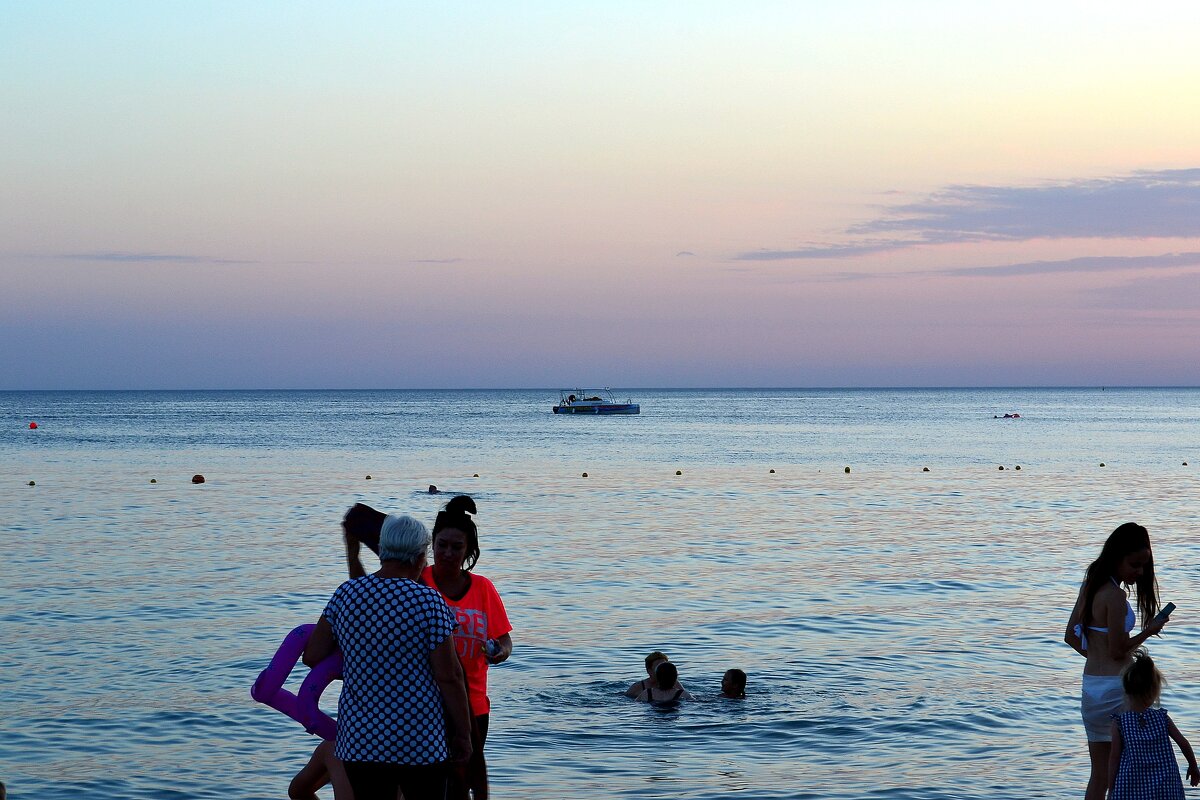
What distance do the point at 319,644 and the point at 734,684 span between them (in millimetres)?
8046

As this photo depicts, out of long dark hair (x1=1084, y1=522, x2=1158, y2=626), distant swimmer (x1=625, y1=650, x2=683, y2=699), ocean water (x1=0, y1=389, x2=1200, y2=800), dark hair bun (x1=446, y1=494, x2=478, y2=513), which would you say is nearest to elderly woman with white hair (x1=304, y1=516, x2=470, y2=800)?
dark hair bun (x1=446, y1=494, x2=478, y2=513)

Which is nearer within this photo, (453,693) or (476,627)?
(453,693)

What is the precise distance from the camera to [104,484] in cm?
4269

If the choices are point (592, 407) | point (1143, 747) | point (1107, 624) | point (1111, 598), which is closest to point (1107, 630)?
point (1107, 624)

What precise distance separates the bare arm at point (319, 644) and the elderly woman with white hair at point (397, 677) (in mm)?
87

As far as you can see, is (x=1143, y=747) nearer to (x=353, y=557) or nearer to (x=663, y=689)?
(x=353, y=557)

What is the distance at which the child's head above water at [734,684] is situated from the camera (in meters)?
13.0

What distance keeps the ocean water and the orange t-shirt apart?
3677 mm

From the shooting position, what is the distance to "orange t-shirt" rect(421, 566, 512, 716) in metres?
6.54

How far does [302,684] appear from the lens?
598 centimetres

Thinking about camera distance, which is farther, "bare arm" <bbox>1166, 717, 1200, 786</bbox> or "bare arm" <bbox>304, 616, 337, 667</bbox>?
"bare arm" <bbox>1166, 717, 1200, 786</bbox>

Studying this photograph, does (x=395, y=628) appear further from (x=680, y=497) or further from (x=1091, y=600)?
(x=680, y=497)

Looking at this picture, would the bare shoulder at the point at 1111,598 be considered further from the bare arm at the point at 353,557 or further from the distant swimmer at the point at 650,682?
the distant swimmer at the point at 650,682

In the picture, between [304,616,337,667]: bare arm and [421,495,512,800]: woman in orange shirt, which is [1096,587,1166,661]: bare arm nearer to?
[421,495,512,800]: woman in orange shirt
